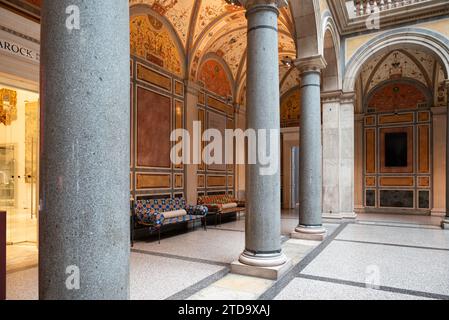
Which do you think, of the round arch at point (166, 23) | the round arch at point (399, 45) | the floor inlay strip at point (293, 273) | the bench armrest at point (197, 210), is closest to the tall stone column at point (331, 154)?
the round arch at point (399, 45)

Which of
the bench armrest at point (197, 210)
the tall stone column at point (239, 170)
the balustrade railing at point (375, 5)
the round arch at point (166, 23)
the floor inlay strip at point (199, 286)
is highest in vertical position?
the balustrade railing at point (375, 5)

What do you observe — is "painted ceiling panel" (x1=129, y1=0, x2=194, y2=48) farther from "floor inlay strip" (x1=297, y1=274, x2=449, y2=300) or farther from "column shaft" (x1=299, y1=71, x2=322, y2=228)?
"floor inlay strip" (x1=297, y1=274, x2=449, y2=300)

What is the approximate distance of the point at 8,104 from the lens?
26.8 feet

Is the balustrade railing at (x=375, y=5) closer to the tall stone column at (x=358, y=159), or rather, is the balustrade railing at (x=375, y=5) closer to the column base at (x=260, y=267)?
A: the tall stone column at (x=358, y=159)

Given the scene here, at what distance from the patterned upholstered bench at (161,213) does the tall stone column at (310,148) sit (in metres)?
2.64

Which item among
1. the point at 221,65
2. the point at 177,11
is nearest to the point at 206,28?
the point at 177,11

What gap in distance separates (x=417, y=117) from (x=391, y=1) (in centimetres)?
544

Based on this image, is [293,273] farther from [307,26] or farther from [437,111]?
[437,111]

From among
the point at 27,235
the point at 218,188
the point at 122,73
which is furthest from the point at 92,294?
the point at 218,188

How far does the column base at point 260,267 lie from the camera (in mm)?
4152

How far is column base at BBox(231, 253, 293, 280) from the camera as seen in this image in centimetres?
415

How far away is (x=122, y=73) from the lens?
175 cm

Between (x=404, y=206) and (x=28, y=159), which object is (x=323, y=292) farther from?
(x=404, y=206)

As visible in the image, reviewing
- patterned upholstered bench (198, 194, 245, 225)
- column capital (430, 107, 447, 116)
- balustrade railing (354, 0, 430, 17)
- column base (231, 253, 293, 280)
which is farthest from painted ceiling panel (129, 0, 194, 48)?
column capital (430, 107, 447, 116)
